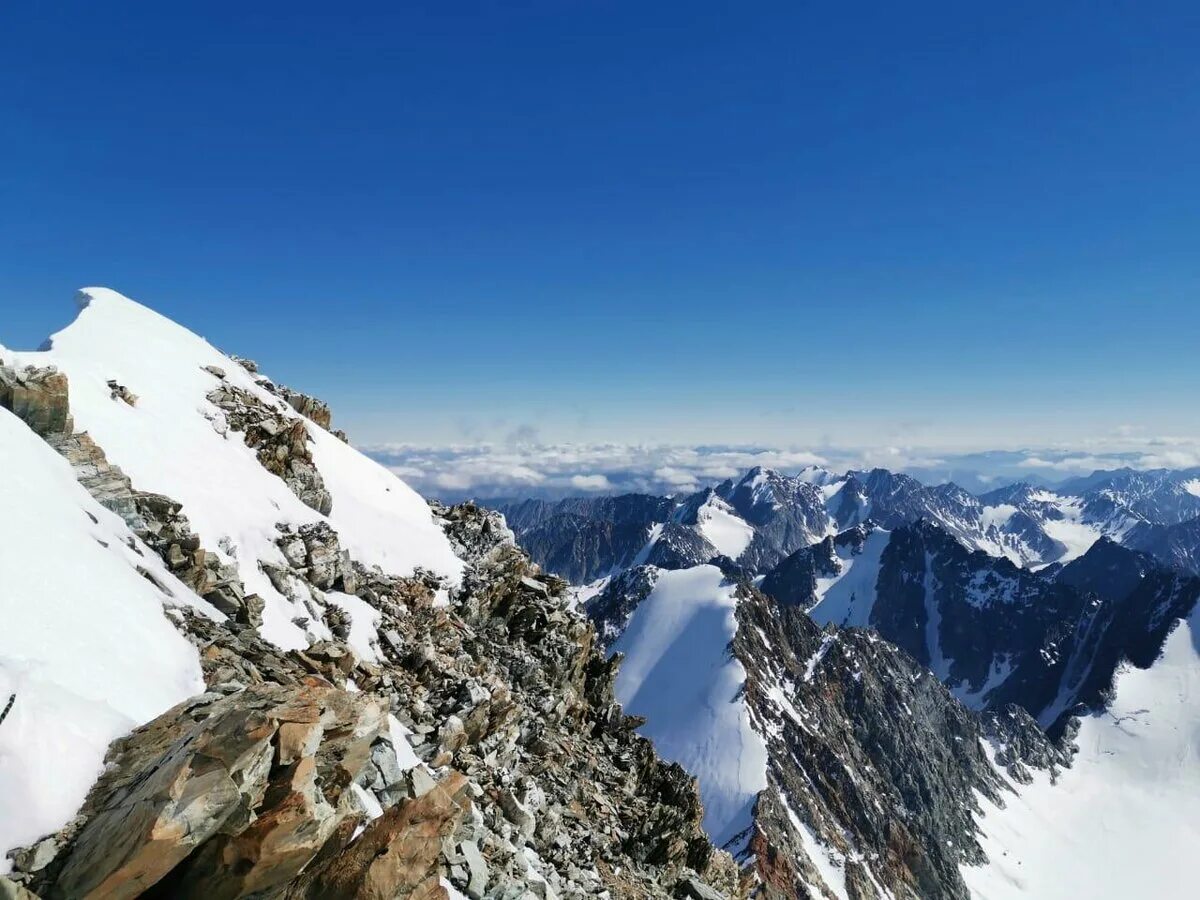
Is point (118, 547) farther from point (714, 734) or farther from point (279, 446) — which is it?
point (714, 734)

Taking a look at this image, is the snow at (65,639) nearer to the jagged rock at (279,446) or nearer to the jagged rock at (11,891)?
the jagged rock at (11,891)

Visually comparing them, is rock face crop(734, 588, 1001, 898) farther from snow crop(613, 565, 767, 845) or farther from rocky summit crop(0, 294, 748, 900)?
rocky summit crop(0, 294, 748, 900)

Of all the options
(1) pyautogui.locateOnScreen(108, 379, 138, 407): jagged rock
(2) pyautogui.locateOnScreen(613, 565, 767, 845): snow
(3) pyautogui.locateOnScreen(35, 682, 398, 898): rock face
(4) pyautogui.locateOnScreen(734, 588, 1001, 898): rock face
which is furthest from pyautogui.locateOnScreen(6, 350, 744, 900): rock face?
(2) pyautogui.locateOnScreen(613, 565, 767, 845): snow

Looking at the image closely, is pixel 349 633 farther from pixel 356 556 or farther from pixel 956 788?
pixel 956 788

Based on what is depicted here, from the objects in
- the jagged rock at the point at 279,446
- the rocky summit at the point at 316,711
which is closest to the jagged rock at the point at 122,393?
the rocky summit at the point at 316,711

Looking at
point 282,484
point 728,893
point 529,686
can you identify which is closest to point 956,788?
point 728,893
